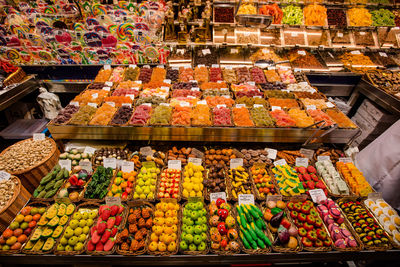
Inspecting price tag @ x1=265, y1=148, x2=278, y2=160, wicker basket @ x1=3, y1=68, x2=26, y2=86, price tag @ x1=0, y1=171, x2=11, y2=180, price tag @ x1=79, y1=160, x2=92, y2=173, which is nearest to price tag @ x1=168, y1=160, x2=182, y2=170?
price tag @ x1=79, y1=160, x2=92, y2=173

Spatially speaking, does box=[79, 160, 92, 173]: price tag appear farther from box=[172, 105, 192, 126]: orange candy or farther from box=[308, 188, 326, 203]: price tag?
box=[308, 188, 326, 203]: price tag

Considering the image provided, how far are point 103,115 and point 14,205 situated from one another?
1554 mm

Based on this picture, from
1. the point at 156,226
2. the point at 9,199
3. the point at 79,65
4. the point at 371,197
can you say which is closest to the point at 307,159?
the point at 371,197

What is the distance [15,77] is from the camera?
14.2 feet

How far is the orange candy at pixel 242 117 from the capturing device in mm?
3172

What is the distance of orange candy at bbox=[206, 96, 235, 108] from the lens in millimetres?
3597

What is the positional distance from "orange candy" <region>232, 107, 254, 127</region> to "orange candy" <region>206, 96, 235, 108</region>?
0.24m

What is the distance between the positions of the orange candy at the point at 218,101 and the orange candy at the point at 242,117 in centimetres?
24

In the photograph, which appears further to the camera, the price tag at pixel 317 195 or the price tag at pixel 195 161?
the price tag at pixel 195 161

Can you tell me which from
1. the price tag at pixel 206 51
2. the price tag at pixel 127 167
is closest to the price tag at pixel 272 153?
the price tag at pixel 127 167

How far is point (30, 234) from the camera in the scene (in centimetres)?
232

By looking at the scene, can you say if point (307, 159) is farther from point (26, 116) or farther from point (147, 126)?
point (26, 116)

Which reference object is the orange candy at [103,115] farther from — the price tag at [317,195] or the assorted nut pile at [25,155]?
the price tag at [317,195]

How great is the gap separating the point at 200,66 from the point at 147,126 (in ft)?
7.56
